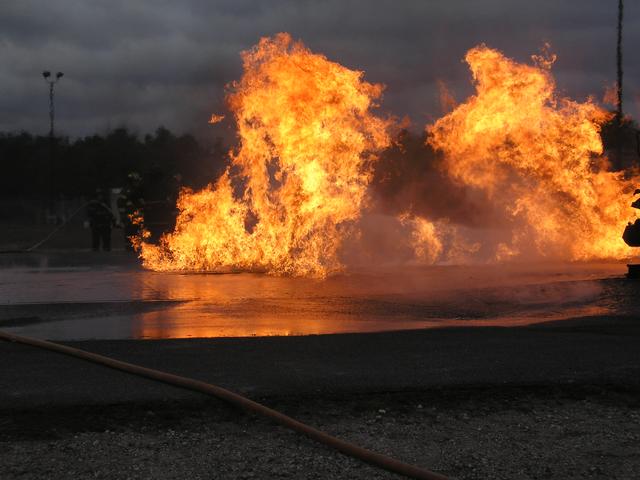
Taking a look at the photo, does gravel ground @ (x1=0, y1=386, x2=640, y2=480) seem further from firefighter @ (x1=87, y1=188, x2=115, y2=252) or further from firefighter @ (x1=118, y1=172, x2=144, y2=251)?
firefighter @ (x1=87, y1=188, x2=115, y2=252)

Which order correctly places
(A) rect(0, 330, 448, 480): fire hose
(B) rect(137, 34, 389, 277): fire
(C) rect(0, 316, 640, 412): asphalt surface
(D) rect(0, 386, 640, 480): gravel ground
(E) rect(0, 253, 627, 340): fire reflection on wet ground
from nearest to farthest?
(A) rect(0, 330, 448, 480): fire hose
(D) rect(0, 386, 640, 480): gravel ground
(C) rect(0, 316, 640, 412): asphalt surface
(E) rect(0, 253, 627, 340): fire reflection on wet ground
(B) rect(137, 34, 389, 277): fire

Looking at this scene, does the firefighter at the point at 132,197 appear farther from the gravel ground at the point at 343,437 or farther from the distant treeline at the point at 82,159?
the distant treeline at the point at 82,159

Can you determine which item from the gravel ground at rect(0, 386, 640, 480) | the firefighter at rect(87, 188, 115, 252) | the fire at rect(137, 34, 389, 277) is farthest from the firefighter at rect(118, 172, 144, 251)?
the gravel ground at rect(0, 386, 640, 480)

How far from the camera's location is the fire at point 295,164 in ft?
51.6

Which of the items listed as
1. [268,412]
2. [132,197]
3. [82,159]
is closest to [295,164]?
[132,197]

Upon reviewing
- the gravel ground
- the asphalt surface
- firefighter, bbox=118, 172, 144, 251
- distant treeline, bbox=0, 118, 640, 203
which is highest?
distant treeline, bbox=0, 118, 640, 203

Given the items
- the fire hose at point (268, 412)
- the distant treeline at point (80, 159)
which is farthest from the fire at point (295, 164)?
the distant treeline at point (80, 159)

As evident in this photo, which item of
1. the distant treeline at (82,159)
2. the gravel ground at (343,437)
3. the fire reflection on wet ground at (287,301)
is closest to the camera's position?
the gravel ground at (343,437)

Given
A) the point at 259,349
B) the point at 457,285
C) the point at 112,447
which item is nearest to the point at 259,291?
the point at 457,285

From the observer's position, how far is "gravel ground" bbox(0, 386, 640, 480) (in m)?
3.98

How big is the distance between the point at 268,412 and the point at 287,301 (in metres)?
6.75

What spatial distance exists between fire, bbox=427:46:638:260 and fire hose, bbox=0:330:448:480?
13.8 m

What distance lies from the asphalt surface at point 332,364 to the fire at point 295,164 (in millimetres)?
8094

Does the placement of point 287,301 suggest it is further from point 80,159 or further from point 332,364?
point 80,159
